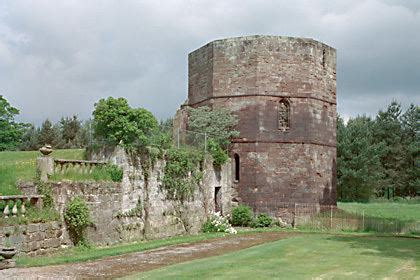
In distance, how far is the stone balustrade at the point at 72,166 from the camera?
17.2m

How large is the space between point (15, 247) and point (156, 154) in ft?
28.7

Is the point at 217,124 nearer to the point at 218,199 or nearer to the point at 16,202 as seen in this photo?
the point at 218,199

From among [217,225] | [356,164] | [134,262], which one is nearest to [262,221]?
[217,225]

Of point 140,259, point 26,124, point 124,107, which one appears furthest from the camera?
point 26,124

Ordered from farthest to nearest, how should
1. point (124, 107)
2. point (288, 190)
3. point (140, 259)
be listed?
point (288, 190) → point (124, 107) → point (140, 259)

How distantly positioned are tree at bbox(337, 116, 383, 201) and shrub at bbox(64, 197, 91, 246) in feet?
112

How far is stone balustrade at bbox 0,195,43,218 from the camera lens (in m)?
14.6

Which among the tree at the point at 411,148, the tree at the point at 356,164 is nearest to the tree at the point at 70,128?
the tree at the point at 356,164

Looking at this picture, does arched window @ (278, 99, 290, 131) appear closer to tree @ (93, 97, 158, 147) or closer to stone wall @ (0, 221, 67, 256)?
tree @ (93, 97, 158, 147)

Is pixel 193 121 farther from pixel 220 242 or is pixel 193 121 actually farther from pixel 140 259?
pixel 140 259

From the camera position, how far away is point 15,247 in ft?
46.9

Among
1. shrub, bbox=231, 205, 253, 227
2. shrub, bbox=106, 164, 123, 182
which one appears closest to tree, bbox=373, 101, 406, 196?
shrub, bbox=231, 205, 253, 227

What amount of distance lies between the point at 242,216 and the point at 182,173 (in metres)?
4.91

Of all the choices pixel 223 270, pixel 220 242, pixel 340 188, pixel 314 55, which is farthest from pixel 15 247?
pixel 340 188
